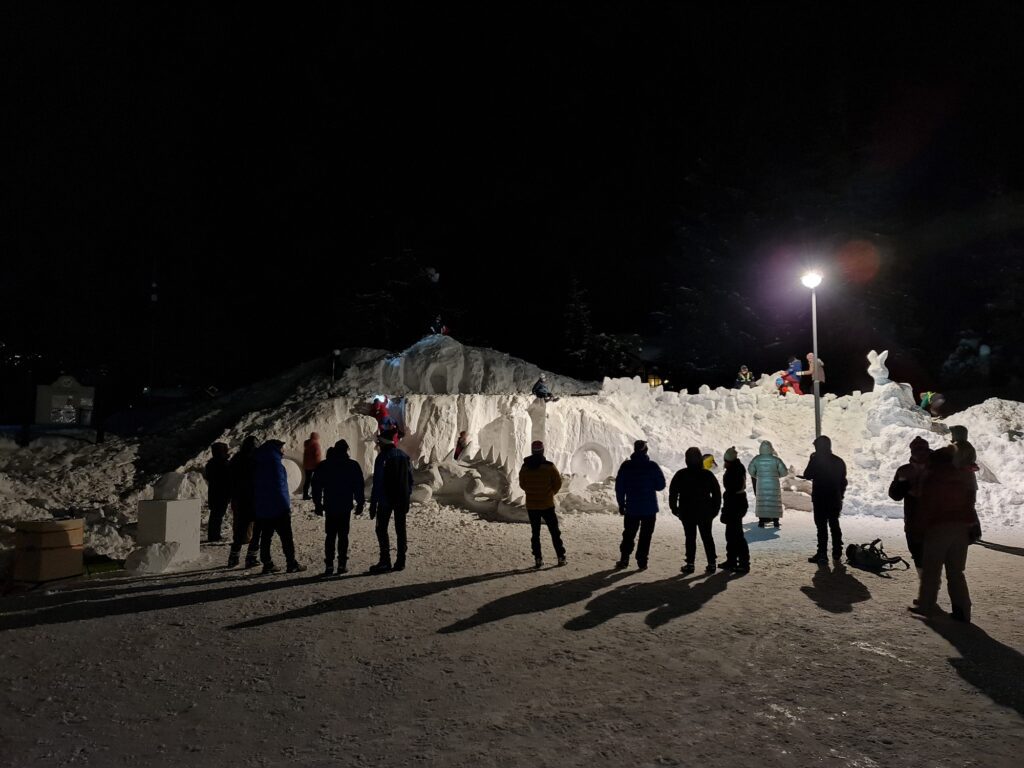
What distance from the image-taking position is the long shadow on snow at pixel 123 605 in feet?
19.4

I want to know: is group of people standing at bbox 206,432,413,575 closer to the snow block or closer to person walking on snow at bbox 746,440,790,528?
the snow block

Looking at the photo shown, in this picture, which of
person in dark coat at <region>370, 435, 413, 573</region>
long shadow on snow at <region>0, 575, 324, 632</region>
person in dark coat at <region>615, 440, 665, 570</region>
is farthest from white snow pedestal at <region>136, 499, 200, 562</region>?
person in dark coat at <region>615, 440, 665, 570</region>

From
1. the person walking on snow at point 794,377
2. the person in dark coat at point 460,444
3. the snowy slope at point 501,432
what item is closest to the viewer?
the snowy slope at point 501,432

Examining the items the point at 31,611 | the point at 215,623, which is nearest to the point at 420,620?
the point at 215,623

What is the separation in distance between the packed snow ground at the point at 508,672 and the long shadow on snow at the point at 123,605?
1.4 inches

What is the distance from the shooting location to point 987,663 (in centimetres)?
476

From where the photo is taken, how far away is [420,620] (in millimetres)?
5875

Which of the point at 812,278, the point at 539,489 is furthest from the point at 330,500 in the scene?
the point at 812,278

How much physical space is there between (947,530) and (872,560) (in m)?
2.27

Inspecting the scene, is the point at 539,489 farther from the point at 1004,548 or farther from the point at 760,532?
the point at 1004,548

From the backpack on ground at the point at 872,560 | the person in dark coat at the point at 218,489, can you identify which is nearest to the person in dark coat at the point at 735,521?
the backpack on ground at the point at 872,560

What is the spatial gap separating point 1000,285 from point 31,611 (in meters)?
39.7

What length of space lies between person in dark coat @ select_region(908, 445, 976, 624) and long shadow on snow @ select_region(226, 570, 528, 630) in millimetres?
4490

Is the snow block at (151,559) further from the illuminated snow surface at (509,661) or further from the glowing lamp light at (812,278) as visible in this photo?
the glowing lamp light at (812,278)
